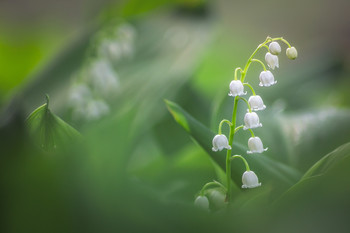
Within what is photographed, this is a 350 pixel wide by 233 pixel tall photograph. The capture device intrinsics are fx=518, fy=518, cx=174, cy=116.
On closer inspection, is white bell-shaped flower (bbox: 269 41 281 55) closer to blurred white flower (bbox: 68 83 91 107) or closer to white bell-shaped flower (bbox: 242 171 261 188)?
white bell-shaped flower (bbox: 242 171 261 188)

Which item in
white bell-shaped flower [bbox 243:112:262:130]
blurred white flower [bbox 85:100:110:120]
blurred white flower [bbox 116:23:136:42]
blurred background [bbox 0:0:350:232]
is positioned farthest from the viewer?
blurred white flower [bbox 116:23:136:42]

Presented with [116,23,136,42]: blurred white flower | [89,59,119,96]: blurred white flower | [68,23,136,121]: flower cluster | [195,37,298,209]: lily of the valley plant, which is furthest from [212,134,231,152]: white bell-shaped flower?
[116,23,136,42]: blurred white flower

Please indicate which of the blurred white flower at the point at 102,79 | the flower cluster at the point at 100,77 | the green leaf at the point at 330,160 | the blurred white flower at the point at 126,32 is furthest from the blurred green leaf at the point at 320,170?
the blurred white flower at the point at 126,32

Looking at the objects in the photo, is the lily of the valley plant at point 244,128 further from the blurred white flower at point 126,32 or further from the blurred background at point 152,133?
the blurred white flower at point 126,32

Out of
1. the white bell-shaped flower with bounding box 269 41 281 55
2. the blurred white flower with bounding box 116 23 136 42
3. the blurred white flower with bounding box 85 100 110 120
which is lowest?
the white bell-shaped flower with bounding box 269 41 281 55

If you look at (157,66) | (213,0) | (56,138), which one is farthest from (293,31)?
(56,138)

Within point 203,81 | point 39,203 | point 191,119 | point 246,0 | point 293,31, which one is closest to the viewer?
point 39,203

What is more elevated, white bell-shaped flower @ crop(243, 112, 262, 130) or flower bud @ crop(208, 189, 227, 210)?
white bell-shaped flower @ crop(243, 112, 262, 130)

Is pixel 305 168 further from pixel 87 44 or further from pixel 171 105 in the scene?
pixel 87 44
